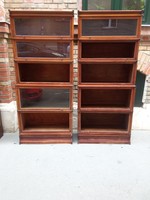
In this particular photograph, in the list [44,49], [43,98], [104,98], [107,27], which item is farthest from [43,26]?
[104,98]

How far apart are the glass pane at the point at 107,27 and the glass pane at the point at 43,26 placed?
22 cm

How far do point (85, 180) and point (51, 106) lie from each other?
982mm

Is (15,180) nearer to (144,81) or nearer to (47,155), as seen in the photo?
(47,155)

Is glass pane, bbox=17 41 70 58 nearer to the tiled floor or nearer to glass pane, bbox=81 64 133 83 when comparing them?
glass pane, bbox=81 64 133 83

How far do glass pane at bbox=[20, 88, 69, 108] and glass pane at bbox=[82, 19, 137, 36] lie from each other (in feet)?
2.50

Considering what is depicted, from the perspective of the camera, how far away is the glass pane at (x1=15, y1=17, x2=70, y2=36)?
1.94m

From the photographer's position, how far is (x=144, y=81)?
8.27ft

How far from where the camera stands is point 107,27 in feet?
6.46

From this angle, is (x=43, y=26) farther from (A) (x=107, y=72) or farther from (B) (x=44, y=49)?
(A) (x=107, y=72)

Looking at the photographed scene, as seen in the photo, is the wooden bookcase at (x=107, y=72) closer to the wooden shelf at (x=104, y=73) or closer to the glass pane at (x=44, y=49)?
the wooden shelf at (x=104, y=73)

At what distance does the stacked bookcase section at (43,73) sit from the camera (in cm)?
192

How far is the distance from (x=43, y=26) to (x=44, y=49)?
25 centimetres

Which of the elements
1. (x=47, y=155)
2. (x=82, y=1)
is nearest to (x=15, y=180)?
(x=47, y=155)

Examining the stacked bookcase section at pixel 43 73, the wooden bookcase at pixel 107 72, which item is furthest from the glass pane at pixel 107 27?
the stacked bookcase section at pixel 43 73
